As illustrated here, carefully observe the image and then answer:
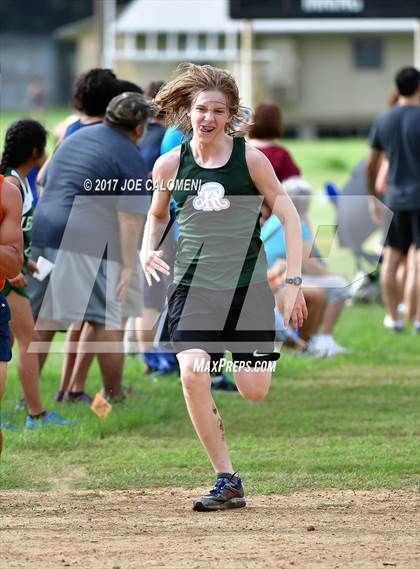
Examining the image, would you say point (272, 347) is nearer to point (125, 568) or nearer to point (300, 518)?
point (300, 518)

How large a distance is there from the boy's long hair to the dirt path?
6.27 ft

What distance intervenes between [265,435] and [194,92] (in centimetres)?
281

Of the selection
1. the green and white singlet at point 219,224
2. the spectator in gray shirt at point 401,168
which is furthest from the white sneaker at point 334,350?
the green and white singlet at point 219,224

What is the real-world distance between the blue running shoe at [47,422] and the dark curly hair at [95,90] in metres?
2.14

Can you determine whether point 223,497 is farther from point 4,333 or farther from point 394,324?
point 394,324

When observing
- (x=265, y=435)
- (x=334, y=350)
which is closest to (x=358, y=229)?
(x=334, y=350)

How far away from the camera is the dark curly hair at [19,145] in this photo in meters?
7.94

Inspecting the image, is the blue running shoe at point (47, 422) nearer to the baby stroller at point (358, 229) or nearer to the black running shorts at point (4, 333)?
the black running shorts at point (4, 333)

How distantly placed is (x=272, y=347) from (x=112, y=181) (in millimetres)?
2445

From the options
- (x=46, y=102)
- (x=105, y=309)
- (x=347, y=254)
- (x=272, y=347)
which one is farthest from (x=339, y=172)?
(x=46, y=102)

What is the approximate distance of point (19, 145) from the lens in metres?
7.94

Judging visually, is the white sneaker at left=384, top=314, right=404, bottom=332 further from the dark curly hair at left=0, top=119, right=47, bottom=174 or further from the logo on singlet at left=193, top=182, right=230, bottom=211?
the logo on singlet at left=193, top=182, right=230, bottom=211

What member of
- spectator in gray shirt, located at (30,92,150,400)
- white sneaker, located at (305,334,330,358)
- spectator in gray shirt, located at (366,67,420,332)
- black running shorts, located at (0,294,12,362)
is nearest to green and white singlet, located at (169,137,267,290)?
black running shorts, located at (0,294,12,362)

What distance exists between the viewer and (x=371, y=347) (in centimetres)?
1193
